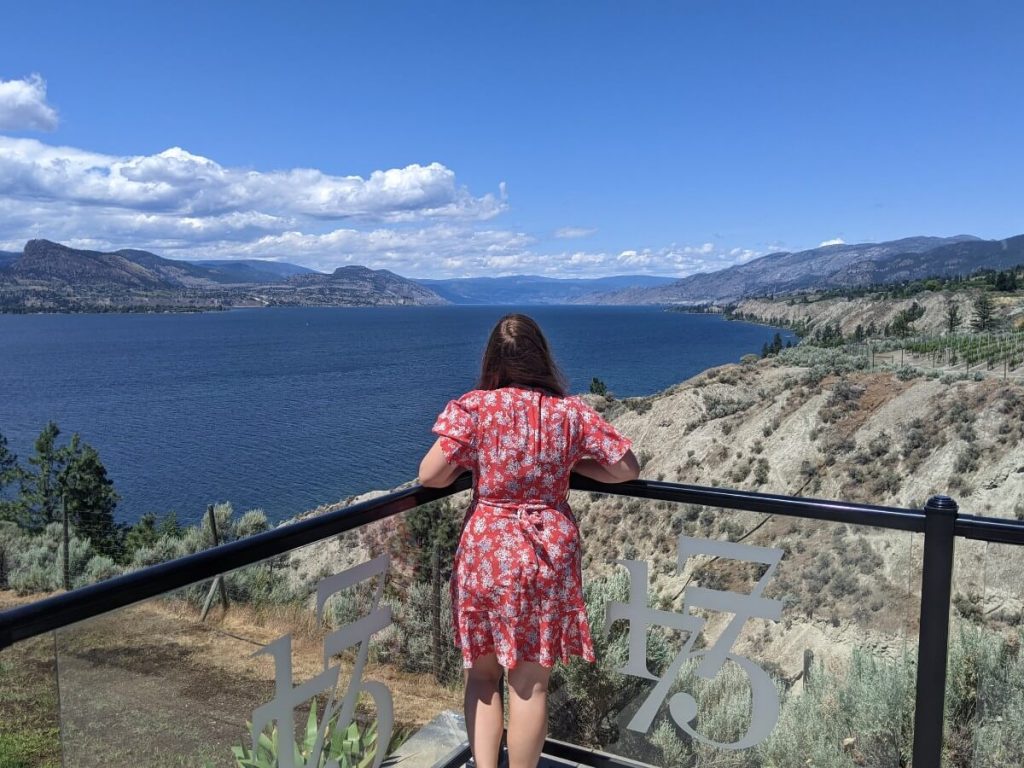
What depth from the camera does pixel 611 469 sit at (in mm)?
2139

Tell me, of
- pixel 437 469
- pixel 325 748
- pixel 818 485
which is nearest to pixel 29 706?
pixel 325 748

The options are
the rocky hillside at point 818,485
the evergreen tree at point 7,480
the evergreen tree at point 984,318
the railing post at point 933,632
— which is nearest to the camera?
the railing post at point 933,632

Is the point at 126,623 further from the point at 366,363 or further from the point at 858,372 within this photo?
the point at 366,363

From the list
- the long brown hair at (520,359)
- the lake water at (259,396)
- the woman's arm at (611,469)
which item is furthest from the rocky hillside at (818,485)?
the lake water at (259,396)

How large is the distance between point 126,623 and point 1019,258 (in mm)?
240224

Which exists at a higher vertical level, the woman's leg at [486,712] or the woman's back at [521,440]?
the woman's back at [521,440]

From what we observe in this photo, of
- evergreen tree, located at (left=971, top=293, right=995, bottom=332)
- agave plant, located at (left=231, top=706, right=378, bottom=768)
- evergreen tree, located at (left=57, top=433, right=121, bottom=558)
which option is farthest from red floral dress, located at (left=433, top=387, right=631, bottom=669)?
evergreen tree, located at (left=971, top=293, right=995, bottom=332)

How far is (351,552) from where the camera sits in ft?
7.01

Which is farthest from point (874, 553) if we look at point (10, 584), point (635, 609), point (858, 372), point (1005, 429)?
point (858, 372)

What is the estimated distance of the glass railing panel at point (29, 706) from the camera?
1351 mm

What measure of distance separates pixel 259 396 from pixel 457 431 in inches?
2318

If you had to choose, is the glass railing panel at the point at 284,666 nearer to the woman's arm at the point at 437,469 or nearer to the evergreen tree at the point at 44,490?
the woman's arm at the point at 437,469

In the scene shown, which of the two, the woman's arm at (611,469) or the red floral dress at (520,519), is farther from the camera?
the woman's arm at (611,469)

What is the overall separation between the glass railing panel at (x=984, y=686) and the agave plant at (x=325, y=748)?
1548 millimetres
